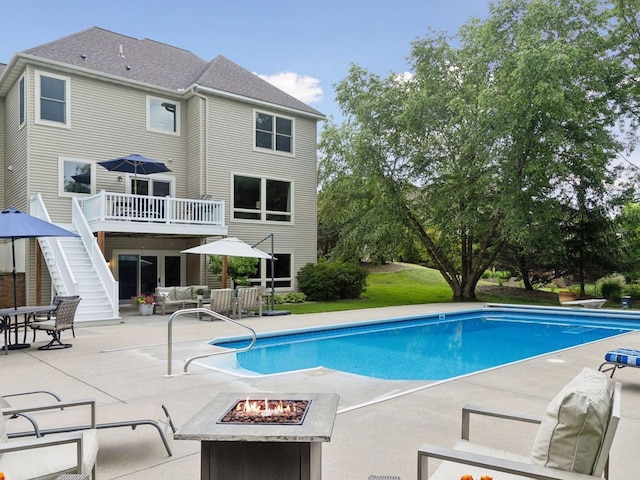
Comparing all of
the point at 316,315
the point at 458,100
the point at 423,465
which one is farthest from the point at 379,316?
the point at 423,465

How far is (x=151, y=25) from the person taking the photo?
68.8 feet

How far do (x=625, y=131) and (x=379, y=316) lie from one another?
15064mm

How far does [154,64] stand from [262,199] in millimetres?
6648

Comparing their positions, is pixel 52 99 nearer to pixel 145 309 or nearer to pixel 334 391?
pixel 145 309

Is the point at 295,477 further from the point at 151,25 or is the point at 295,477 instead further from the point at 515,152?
the point at 151,25

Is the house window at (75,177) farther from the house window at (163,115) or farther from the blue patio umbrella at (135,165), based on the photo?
the house window at (163,115)

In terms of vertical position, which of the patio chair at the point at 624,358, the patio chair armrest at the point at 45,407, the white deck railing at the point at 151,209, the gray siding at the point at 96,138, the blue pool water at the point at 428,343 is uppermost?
the gray siding at the point at 96,138

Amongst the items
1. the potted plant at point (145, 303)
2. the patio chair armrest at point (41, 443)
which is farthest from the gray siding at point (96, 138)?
the patio chair armrest at point (41, 443)

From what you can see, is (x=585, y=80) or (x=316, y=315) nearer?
(x=316, y=315)

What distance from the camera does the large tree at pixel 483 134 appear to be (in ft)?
56.9

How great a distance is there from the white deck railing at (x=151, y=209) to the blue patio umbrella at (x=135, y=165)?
63cm

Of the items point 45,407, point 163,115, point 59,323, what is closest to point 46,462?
point 45,407

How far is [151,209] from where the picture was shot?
15.4m

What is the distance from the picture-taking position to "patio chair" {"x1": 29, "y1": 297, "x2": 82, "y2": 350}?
8.70 meters
